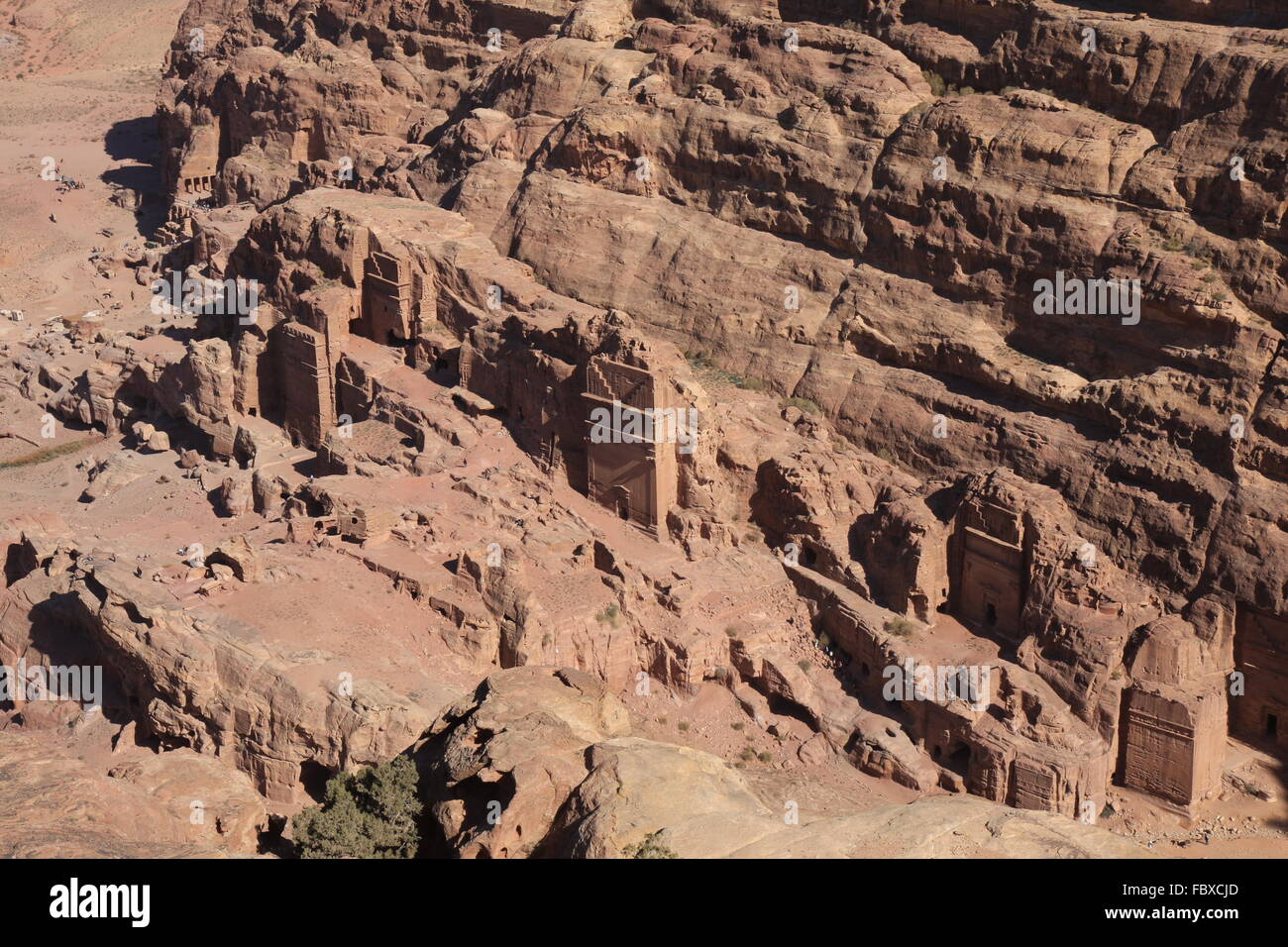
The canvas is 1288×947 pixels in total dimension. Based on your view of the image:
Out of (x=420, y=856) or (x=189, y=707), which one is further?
(x=189, y=707)

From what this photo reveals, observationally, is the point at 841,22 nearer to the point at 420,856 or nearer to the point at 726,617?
the point at 726,617

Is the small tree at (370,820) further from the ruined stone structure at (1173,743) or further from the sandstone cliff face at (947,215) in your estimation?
the sandstone cliff face at (947,215)

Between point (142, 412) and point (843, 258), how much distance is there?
19316 millimetres

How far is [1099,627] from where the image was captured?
98.6ft

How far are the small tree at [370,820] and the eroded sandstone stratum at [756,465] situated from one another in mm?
794

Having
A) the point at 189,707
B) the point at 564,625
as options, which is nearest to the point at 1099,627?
the point at 564,625

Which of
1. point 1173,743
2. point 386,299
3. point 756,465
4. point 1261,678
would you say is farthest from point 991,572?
point 386,299

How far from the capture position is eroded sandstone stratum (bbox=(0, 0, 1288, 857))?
95.9 feet

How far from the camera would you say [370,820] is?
2419 centimetres

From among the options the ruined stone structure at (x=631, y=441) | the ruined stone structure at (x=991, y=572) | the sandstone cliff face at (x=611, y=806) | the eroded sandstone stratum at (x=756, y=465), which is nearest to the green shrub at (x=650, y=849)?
the sandstone cliff face at (x=611, y=806)

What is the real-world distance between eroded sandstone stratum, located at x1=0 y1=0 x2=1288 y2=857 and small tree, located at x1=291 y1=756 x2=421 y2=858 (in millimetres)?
794

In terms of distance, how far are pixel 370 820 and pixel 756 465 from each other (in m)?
13.0

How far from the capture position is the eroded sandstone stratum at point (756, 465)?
2923 centimetres

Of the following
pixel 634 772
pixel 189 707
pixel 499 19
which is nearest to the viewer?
pixel 634 772
